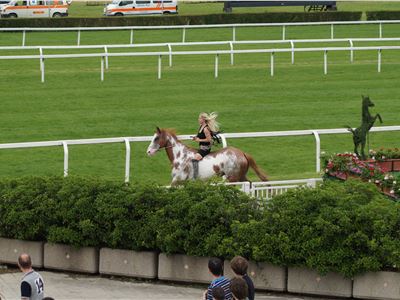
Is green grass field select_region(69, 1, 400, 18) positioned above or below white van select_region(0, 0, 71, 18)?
above

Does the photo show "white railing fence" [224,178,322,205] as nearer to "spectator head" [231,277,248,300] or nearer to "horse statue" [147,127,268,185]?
"horse statue" [147,127,268,185]

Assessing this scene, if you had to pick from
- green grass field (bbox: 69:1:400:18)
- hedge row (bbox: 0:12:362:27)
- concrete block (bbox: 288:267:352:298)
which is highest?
green grass field (bbox: 69:1:400:18)

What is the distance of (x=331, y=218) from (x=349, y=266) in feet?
1.74

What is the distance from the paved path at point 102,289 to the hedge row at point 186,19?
2614cm

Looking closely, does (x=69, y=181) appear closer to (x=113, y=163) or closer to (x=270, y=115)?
(x=113, y=163)

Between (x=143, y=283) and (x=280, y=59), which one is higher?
(x=280, y=59)

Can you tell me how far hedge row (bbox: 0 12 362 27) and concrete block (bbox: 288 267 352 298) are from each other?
27211 millimetres

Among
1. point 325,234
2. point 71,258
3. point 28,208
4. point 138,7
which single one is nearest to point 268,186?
point 325,234

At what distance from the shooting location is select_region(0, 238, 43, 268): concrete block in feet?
43.7

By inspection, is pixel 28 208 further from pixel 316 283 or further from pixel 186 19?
pixel 186 19

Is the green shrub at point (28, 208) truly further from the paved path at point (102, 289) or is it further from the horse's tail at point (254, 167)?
the horse's tail at point (254, 167)

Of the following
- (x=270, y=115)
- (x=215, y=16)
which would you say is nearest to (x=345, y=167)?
(x=270, y=115)

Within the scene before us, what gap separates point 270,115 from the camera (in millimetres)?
22938

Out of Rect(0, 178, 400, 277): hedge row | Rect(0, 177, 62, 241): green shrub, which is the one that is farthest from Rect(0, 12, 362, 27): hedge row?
Rect(0, 178, 400, 277): hedge row
